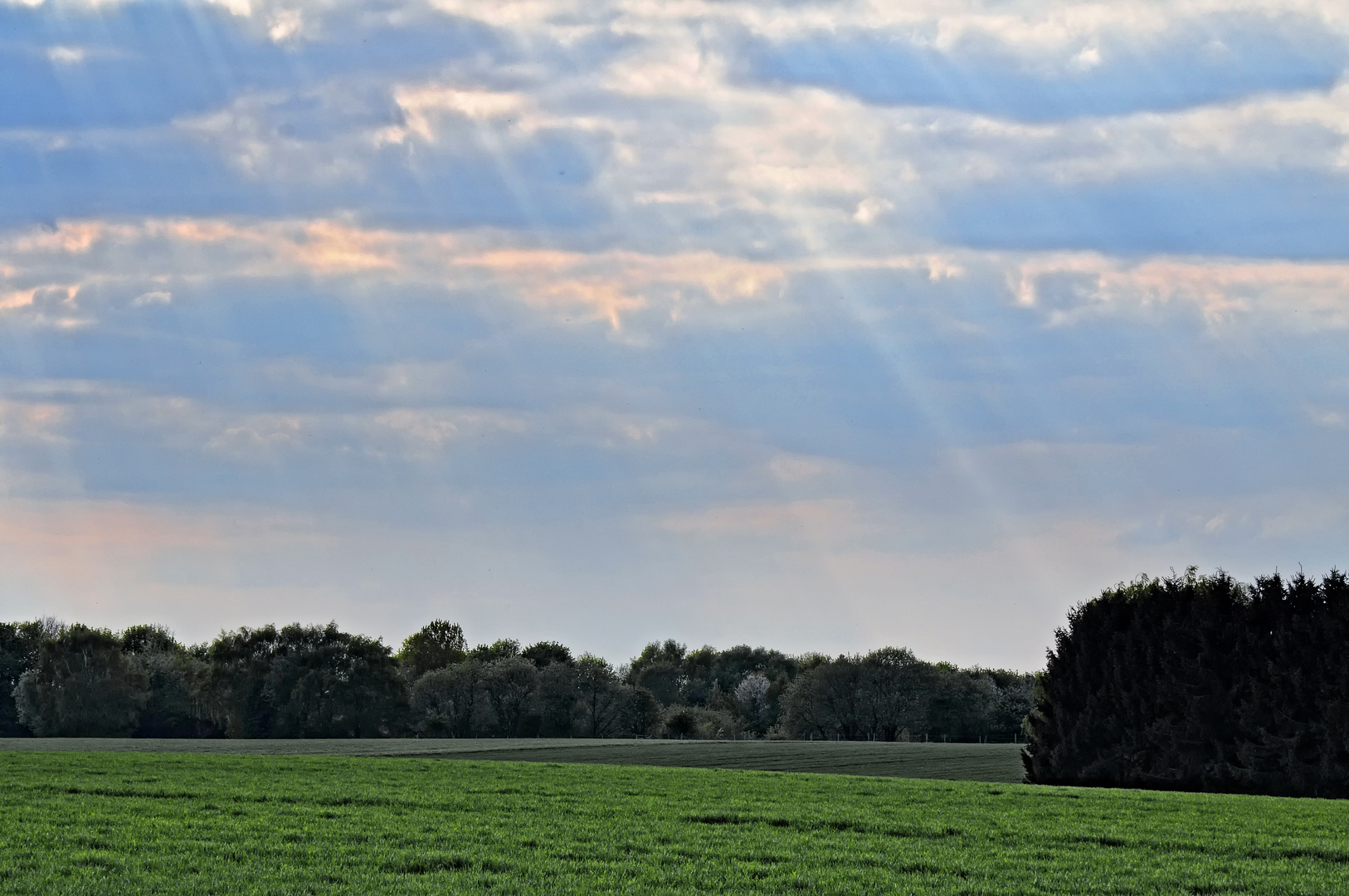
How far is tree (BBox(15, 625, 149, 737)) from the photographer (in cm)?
13038

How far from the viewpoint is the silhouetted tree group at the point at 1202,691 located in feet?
181

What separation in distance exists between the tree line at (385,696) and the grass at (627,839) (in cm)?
9340

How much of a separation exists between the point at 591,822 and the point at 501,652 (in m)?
155

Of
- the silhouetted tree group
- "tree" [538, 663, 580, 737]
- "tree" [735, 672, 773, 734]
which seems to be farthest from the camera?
"tree" [735, 672, 773, 734]

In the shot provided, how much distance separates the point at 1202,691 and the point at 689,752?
3293cm

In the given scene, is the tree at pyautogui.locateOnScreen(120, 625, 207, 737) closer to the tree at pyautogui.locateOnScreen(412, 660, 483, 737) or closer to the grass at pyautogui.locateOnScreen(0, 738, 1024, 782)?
the tree at pyautogui.locateOnScreen(412, 660, 483, 737)

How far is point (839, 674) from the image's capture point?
14825cm

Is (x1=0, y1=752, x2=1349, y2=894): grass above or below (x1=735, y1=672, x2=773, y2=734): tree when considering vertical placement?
below

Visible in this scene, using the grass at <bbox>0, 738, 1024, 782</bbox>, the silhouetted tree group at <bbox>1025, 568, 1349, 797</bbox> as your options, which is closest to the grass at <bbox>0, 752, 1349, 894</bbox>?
the silhouetted tree group at <bbox>1025, 568, 1349, 797</bbox>

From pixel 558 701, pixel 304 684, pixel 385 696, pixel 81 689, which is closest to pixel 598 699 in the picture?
pixel 558 701

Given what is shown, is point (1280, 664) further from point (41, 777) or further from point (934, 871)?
point (41, 777)

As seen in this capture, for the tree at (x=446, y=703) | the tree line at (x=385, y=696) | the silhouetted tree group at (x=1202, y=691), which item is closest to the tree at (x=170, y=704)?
the tree line at (x=385, y=696)

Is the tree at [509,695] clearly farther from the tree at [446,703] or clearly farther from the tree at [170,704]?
the tree at [170,704]

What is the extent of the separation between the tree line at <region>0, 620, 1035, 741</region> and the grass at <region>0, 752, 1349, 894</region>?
93396 mm
